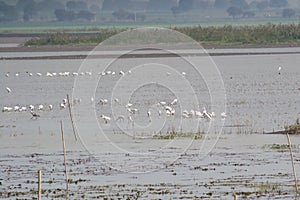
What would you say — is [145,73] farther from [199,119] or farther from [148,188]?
[148,188]

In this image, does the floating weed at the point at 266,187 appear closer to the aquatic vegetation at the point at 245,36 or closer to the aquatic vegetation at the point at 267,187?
the aquatic vegetation at the point at 267,187

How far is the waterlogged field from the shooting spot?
19.7 meters

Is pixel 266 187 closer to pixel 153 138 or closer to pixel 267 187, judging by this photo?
pixel 267 187

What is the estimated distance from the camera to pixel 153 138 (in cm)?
2695

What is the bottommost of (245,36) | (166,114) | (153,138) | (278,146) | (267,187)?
(267,187)

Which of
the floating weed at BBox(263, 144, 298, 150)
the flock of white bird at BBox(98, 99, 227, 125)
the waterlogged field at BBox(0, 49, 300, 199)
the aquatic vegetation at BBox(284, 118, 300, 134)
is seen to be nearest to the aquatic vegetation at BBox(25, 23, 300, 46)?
Answer: the waterlogged field at BBox(0, 49, 300, 199)

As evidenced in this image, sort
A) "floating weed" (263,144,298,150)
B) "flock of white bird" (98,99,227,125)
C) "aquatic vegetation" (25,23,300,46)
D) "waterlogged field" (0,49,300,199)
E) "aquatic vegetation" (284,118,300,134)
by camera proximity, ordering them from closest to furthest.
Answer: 1. "waterlogged field" (0,49,300,199)
2. "floating weed" (263,144,298,150)
3. "aquatic vegetation" (284,118,300,134)
4. "flock of white bird" (98,99,227,125)
5. "aquatic vegetation" (25,23,300,46)

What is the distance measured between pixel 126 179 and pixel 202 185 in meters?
1.80

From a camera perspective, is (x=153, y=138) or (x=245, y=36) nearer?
(x=153, y=138)

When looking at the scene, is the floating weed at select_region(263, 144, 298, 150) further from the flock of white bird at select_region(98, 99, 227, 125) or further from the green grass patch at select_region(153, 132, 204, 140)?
the flock of white bird at select_region(98, 99, 227, 125)

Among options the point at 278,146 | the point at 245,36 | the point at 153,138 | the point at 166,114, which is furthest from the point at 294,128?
the point at 245,36

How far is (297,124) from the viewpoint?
2686 cm

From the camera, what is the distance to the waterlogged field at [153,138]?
64.5 feet

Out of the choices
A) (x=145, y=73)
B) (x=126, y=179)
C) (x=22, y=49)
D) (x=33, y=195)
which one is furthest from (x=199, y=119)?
(x=22, y=49)
